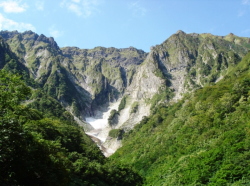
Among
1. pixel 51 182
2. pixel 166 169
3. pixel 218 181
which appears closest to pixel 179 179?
pixel 218 181

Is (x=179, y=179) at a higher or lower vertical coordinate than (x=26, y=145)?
lower

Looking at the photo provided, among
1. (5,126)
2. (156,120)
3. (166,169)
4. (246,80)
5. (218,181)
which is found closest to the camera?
(5,126)

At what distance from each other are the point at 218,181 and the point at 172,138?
58953 mm

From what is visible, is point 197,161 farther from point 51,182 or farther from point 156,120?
point 156,120

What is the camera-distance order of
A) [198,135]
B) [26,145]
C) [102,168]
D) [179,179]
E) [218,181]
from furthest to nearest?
[198,135], [102,168], [179,179], [218,181], [26,145]

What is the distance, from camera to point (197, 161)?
70250mm

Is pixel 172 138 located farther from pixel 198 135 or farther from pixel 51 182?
pixel 51 182

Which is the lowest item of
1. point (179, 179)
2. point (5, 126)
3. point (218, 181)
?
point (218, 181)

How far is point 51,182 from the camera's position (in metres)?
27.0

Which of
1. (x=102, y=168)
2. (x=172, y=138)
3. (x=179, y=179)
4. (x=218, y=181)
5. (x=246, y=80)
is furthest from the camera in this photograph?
(x=246, y=80)

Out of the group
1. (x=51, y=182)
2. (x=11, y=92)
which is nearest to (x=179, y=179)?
(x=51, y=182)

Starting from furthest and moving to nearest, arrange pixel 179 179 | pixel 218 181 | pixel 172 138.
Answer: pixel 172 138 < pixel 179 179 < pixel 218 181

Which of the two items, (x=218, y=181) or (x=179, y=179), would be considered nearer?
(x=218, y=181)

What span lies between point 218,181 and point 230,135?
77.7 feet
